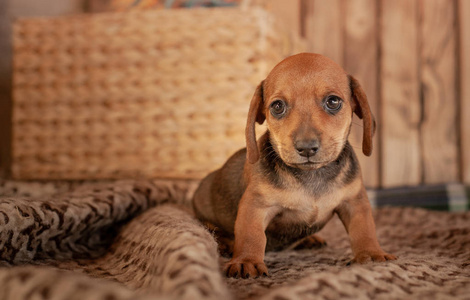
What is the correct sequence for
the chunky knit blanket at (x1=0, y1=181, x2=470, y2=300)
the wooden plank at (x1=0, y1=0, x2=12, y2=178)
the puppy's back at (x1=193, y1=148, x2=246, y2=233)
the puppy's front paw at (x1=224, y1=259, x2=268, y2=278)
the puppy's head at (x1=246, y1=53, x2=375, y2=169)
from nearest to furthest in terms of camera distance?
the chunky knit blanket at (x1=0, y1=181, x2=470, y2=300), the puppy's front paw at (x1=224, y1=259, x2=268, y2=278), the puppy's head at (x1=246, y1=53, x2=375, y2=169), the puppy's back at (x1=193, y1=148, x2=246, y2=233), the wooden plank at (x1=0, y1=0, x2=12, y2=178)

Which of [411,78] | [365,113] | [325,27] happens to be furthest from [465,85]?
[365,113]

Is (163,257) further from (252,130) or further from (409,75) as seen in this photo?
(409,75)

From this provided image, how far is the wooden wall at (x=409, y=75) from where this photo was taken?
166 inches

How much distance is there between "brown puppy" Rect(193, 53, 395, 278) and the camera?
1879 mm

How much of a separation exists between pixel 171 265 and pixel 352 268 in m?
0.61

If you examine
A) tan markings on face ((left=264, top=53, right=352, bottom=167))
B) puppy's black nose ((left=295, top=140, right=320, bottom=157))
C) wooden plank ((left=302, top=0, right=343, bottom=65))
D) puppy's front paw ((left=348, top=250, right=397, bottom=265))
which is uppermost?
wooden plank ((left=302, top=0, right=343, bottom=65))

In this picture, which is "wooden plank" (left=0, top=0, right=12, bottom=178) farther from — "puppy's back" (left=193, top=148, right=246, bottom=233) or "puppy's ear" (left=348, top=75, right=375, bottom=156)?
"puppy's ear" (left=348, top=75, right=375, bottom=156)

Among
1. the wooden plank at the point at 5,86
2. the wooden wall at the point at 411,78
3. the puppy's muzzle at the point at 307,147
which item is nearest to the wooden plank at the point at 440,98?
the wooden wall at the point at 411,78

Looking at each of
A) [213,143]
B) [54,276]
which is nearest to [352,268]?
[54,276]

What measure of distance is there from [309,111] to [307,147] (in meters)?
0.21

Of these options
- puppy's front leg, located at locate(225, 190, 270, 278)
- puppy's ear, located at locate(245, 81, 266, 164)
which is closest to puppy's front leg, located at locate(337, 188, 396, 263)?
puppy's front leg, located at locate(225, 190, 270, 278)

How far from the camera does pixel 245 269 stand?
174 centimetres

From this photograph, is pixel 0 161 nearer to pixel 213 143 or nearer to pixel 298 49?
pixel 213 143

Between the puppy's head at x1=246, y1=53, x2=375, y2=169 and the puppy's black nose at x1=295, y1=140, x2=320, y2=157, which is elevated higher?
the puppy's head at x1=246, y1=53, x2=375, y2=169
